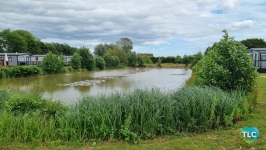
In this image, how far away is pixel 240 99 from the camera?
5.16 meters

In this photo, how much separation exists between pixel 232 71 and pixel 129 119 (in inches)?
157

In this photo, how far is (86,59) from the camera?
1543 inches

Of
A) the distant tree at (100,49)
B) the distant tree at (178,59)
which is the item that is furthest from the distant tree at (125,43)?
the distant tree at (178,59)

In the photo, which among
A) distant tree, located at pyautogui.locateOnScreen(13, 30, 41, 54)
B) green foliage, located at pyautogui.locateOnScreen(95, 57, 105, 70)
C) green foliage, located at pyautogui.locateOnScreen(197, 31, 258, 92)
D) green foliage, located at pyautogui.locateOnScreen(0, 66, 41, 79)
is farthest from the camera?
distant tree, located at pyautogui.locateOnScreen(13, 30, 41, 54)

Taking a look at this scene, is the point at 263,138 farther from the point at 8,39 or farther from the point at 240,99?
A: the point at 8,39

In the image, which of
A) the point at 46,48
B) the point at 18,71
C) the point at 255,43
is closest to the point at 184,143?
the point at 18,71

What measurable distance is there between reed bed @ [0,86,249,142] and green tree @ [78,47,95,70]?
35054 mm

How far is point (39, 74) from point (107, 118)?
25748 millimetres

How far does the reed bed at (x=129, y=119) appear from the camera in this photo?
12.4 feet

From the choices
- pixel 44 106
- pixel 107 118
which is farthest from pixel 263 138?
pixel 44 106

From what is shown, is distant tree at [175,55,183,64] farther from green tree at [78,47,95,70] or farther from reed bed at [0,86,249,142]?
reed bed at [0,86,249,142]

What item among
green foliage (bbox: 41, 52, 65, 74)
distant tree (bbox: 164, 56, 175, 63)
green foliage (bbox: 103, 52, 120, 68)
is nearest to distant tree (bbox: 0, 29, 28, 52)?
green foliage (bbox: 103, 52, 120, 68)

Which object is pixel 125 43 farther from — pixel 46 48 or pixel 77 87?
pixel 77 87

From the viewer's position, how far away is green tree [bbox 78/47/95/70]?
3916cm
